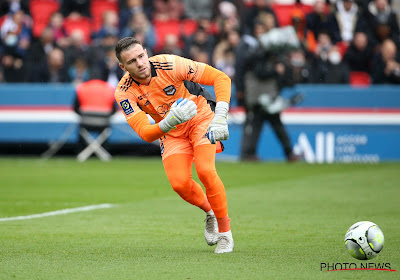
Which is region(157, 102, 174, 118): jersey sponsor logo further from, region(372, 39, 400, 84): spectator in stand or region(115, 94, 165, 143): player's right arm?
region(372, 39, 400, 84): spectator in stand

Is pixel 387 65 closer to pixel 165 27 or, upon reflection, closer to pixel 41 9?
pixel 165 27

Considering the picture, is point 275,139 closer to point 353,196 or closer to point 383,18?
point 383,18

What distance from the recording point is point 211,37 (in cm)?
1978

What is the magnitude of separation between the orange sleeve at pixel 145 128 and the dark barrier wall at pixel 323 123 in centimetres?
1112

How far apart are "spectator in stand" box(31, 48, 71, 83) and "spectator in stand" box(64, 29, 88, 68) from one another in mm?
168

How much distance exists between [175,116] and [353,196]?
576cm

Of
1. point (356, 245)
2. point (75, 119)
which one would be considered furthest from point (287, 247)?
point (75, 119)

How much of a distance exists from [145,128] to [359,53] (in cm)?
1269

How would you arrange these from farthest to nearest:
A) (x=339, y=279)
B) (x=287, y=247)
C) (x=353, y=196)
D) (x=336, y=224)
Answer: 1. (x=353, y=196)
2. (x=336, y=224)
3. (x=287, y=247)
4. (x=339, y=279)

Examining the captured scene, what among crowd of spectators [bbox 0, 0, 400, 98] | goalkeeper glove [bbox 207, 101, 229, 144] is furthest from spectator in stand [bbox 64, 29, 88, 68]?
goalkeeper glove [bbox 207, 101, 229, 144]

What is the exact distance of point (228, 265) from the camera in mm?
6098

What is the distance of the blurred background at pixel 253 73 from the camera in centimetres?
1745

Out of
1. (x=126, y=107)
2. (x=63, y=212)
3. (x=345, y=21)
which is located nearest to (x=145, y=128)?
(x=126, y=107)

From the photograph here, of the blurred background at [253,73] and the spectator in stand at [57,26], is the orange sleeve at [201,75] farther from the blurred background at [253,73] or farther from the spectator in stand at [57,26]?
the spectator in stand at [57,26]
